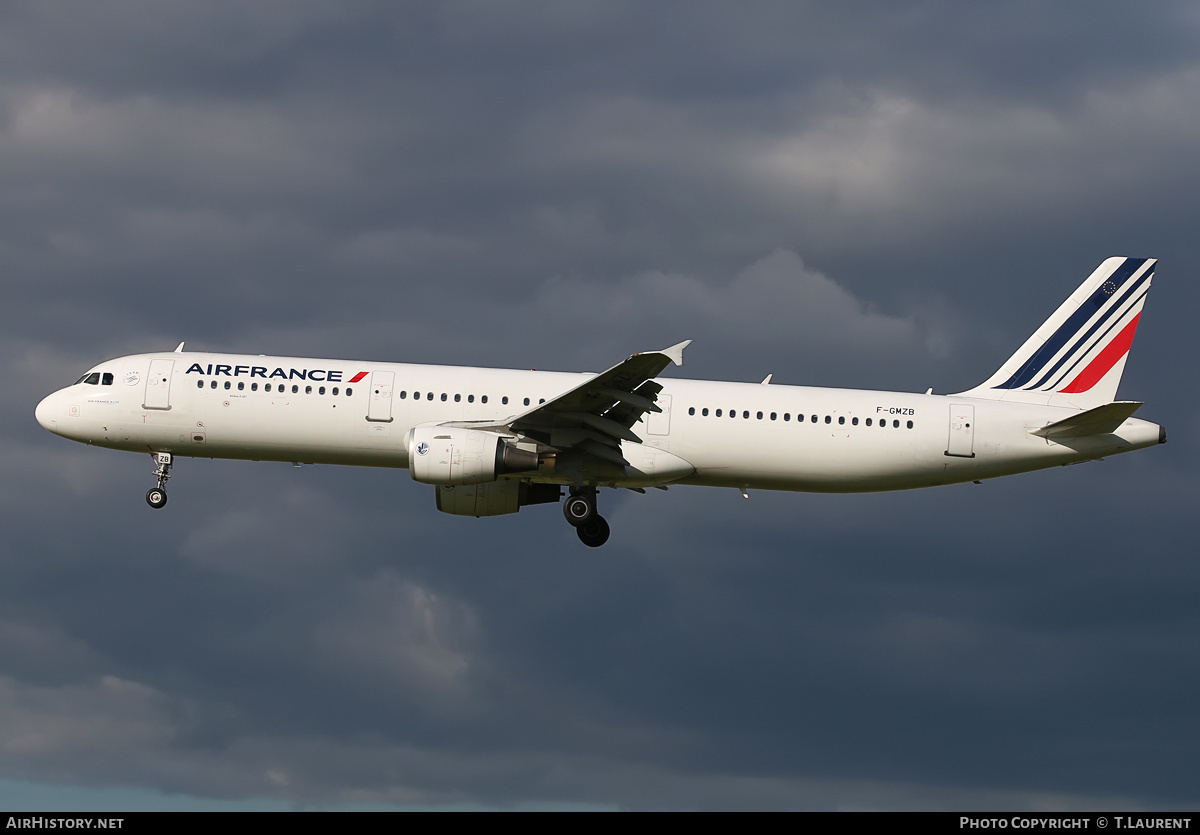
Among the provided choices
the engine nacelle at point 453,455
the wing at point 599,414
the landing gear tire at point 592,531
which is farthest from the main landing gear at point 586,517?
the engine nacelle at point 453,455

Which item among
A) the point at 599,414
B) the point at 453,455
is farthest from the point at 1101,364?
the point at 453,455

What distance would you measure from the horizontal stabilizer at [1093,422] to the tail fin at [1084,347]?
2570mm

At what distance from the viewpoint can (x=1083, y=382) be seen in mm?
43156

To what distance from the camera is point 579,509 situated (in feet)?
135

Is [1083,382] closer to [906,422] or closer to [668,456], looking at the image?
[906,422]

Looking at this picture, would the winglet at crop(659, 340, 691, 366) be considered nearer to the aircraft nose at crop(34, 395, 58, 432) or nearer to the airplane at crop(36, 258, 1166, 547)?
the airplane at crop(36, 258, 1166, 547)

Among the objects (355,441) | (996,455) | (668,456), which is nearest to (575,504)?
(668,456)

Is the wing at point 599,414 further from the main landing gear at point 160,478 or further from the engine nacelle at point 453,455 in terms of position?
the main landing gear at point 160,478

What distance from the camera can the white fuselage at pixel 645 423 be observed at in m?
39.9

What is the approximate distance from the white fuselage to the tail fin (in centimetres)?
182

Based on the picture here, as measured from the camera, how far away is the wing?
121 feet

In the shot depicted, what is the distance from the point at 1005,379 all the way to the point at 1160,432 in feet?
16.4

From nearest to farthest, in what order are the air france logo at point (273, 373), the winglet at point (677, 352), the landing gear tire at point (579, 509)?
the winglet at point (677, 352) → the air france logo at point (273, 373) → the landing gear tire at point (579, 509)

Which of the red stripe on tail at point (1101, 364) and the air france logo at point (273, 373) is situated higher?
the red stripe on tail at point (1101, 364)
